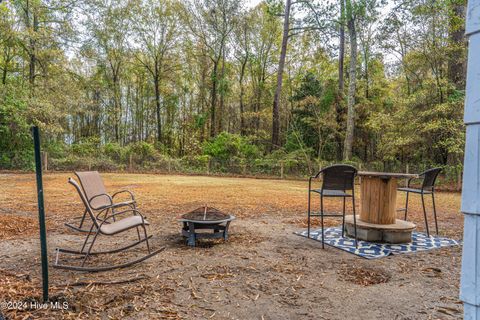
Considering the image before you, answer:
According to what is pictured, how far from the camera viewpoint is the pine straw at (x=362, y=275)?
2967 millimetres

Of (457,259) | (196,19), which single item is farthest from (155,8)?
(457,259)

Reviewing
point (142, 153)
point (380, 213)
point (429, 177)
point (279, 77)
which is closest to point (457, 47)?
point (279, 77)

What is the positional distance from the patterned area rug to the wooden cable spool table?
0.37ft

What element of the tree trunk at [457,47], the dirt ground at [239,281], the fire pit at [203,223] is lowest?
the dirt ground at [239,281]

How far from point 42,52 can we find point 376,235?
17.4 meters

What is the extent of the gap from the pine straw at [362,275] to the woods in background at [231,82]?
1054 cm

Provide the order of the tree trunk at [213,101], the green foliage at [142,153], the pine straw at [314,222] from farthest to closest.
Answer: the tree trunk at [213,101], the green foliage at [142,153], the pine straw at [314,222]

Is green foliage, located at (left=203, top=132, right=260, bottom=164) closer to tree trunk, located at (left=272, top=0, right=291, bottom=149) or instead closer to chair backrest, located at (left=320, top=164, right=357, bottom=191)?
tree trunk, located at (left=272, top=0, right=291, bottom=149)

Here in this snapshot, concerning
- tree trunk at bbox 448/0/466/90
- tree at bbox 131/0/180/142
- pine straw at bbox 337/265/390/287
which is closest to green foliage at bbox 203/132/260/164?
tree at bbox 131/0/180/142

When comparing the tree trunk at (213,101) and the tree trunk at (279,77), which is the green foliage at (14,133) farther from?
the tree trunk at (279,77)

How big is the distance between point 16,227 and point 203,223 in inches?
114

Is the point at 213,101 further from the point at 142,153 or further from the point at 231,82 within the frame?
the point at 142,153

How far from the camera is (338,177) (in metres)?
4.01

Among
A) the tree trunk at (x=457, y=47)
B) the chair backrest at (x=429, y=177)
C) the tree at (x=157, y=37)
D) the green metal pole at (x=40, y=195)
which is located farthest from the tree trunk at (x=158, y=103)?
the green metal pole at (x=40, y=195)
